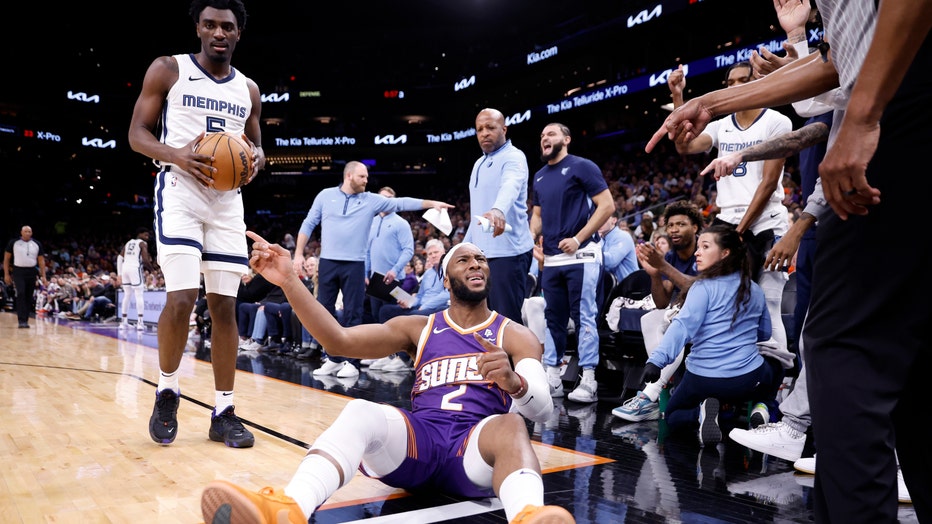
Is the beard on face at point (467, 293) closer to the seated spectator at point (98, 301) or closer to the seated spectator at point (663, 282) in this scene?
the seated spectator at point (663, 282)

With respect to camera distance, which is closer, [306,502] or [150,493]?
[306,502]

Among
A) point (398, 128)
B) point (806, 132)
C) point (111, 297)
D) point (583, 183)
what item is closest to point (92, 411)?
point (583, 183)

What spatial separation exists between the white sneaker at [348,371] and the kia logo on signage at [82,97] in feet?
97.4

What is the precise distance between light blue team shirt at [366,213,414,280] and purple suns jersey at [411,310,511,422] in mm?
4983

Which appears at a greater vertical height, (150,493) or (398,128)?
(398,128)

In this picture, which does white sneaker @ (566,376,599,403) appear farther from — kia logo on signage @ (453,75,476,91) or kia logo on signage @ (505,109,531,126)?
kia logo on signage @ (453,75,476,91)

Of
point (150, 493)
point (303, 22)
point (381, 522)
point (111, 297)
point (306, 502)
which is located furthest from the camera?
point (303, 22)

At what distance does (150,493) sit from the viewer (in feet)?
8.13

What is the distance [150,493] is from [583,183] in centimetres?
367

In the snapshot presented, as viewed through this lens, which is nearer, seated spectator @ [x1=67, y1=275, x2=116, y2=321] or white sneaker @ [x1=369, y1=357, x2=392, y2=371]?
white sneaker @ [x1=369, y1=357, x2=392, y2=371]

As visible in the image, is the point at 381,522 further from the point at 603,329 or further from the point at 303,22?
the point at 303,22

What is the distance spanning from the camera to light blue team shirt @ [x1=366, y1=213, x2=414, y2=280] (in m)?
7.77

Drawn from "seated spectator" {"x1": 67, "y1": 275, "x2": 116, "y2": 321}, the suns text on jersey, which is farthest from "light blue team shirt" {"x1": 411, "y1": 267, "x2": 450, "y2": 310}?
"seated spectator" {"x1": 67, "y1": 275, "x2": 116, "y2": 321}

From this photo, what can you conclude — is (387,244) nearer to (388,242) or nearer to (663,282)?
(388,242)
